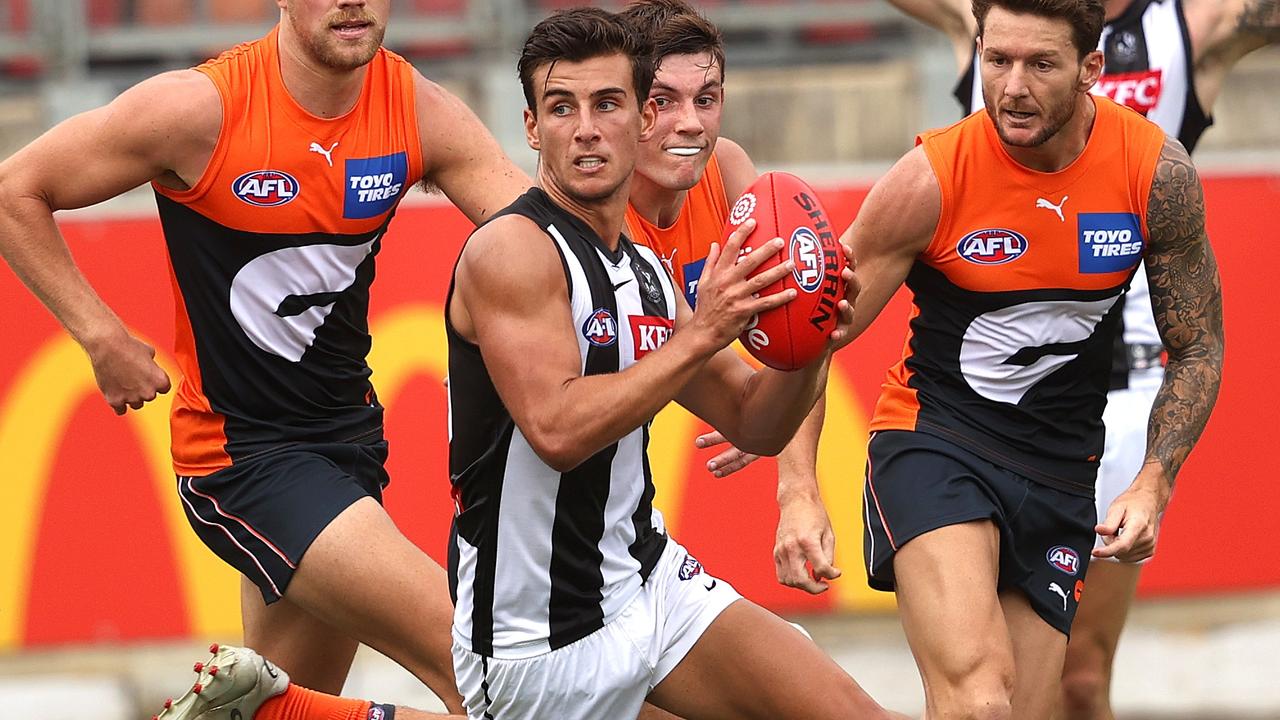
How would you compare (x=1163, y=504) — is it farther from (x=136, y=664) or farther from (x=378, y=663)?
(x=136, y=664)

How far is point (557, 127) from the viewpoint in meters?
4.05

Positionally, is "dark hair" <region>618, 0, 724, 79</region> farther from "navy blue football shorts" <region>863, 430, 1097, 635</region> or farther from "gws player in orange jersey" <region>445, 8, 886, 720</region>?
"navy blue football shorts" <region>863, 430, 1097, 635</region>

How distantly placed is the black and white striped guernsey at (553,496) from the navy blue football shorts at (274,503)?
2.44 ft

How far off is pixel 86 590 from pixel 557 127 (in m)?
4.14

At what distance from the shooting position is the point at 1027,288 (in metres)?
4.92

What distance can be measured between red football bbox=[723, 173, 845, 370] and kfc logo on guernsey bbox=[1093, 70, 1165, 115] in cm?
262

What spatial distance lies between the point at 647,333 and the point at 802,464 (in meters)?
1.07

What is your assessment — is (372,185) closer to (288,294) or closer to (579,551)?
(288,294)

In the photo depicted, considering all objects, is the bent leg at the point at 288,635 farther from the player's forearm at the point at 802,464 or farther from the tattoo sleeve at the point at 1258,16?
the tattoo sleeve at the point at 1258,16

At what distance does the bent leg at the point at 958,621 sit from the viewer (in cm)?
457

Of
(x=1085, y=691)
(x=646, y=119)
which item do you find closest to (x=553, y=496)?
(x=646, y=119)

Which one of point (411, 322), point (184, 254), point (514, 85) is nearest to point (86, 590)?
point (411, 322)

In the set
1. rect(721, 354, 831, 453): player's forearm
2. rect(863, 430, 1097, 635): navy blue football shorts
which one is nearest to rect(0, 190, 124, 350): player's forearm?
rect(721, 354, 831, 453): player's forearm

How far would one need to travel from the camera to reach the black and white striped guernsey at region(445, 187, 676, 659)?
4.05 m
